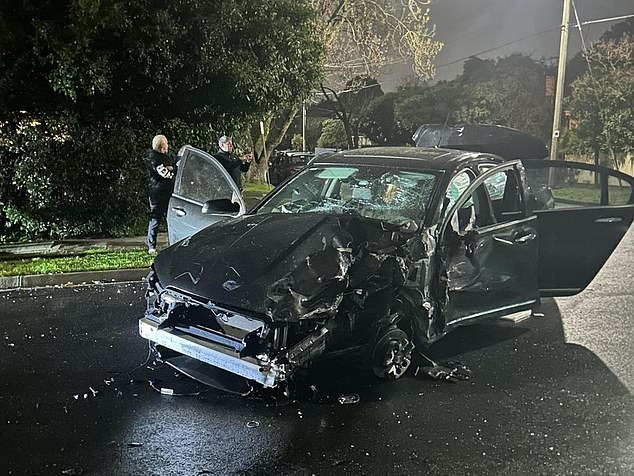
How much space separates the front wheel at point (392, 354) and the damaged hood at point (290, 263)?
399 millimetres

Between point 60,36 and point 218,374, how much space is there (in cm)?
770

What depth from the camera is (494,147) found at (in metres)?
10.7

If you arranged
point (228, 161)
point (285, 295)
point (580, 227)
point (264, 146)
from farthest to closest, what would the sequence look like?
point (264, 146) < point (228, 161) < point (580, 227) < point (285, 295)

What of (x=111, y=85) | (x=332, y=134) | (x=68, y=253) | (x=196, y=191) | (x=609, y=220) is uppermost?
(x=111, y=85)

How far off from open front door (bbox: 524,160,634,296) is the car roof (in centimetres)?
84

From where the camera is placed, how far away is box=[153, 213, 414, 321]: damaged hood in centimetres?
398

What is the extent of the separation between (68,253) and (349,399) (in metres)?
6.82

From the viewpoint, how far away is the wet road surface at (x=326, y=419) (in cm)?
353

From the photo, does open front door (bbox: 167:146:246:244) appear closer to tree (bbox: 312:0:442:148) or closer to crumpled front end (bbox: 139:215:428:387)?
crumpled front end (bbox: 139:215:428:387)

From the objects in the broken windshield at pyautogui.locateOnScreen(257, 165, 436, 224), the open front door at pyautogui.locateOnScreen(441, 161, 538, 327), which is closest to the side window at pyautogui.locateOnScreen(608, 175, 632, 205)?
the open front door at pyautogui.locateOnScreen(441, 161, 538, 327)

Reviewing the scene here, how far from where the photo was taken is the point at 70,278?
8133 millimetres

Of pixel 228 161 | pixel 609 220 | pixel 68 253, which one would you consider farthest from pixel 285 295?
pixel 68 253

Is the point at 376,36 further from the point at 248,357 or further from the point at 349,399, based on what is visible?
the point at 248,357

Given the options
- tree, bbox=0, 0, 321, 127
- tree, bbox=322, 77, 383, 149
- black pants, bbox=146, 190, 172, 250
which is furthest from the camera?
tree, bbox=322, 77, 383, 149
